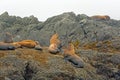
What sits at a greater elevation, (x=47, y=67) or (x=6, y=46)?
(x=6, y=46)

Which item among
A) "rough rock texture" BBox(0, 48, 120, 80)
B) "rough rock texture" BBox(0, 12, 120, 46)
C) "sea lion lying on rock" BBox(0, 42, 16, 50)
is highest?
"rough rock texture" BBox(0, 12, 120, 46)

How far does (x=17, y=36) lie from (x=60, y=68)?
2956 centimetres

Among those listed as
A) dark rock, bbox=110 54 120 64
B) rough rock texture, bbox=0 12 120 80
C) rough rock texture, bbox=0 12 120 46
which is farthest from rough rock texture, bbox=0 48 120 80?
rough rock texture, bbox=0 12 120 46

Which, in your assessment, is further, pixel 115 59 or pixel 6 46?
pixel 115 59

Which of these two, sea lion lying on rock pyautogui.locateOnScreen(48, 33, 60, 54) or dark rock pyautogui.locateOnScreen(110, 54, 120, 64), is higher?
sea lion lying on rock pyautogui.locateOnScreen(48, 33, 60, 54)

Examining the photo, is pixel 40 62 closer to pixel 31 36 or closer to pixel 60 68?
pixel 60 68

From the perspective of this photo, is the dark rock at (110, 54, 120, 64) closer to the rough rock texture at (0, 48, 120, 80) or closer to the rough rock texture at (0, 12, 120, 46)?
the rough rock texture at (0, 48, 120, 80)

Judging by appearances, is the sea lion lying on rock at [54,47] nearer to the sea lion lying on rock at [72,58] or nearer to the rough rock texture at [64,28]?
the sea lion lying on rock at [72,58]

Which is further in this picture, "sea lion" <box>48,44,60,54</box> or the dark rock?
the dark rock

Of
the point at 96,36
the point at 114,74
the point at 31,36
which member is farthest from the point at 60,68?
the point at 31,36

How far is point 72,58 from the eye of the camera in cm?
2928

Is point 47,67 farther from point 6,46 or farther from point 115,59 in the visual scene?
point 115,59

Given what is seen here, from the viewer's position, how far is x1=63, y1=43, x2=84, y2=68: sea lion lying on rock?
93.5 ft

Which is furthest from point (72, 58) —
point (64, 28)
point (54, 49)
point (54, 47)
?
point (64, 28)
